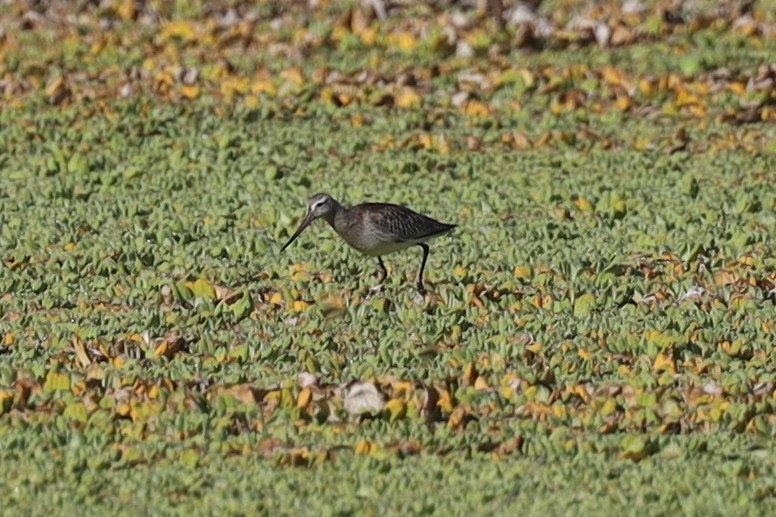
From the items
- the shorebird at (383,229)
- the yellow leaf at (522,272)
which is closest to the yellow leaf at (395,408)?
the shorebird at (383,229)

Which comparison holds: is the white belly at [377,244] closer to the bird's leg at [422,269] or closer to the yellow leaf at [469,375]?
the bird's leg at [422,269]

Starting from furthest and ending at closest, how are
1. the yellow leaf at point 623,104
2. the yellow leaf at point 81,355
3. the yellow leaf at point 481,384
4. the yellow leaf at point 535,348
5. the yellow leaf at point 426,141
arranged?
the yellow leaf at point 623,104 < the yellow leaf at point 426,141 < the yellow leaf at point 535,348 < the yellow leaf at point 81,355 < the yellow leaf at point 481,384


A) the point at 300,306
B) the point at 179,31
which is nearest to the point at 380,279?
the point at 300,306

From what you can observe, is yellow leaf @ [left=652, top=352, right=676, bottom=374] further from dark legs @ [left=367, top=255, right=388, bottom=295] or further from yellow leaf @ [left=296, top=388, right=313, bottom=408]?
dark legs @ [left=367, top=255, right=388, bottom=295]

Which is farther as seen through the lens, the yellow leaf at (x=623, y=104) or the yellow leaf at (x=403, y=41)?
the yellow leaf at (x=403, y=41)

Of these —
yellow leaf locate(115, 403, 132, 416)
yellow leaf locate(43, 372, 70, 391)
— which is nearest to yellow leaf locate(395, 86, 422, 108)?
yellow leaf locate(43, 372, 70, 391)

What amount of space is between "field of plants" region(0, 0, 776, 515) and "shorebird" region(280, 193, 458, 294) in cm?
20

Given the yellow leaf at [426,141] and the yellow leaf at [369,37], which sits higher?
the yellow leaf at [369,37]

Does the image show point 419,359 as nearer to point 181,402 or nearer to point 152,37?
point 181,402

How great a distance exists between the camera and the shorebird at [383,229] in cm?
937

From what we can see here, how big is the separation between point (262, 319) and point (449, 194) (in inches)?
113

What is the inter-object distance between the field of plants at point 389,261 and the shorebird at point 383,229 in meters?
0.20

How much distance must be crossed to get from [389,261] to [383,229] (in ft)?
2.92

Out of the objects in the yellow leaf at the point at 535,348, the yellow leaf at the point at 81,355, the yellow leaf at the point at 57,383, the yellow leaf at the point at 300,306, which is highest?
the yellow leaf at the point at 57,383
